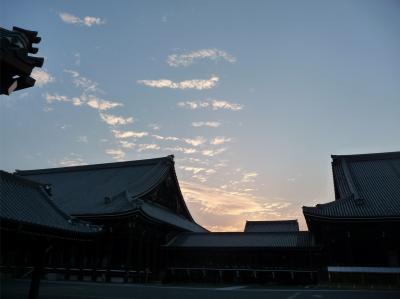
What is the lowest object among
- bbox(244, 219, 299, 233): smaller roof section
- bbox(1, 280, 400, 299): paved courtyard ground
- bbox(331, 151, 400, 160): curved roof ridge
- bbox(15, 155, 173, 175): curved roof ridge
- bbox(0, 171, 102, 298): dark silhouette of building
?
bbox(1, 280, 400, 299): paved courtyard ground

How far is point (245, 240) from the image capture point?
3094 centimetres

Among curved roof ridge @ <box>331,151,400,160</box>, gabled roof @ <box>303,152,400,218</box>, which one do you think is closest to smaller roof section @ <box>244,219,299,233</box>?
curved roof ridge @ <box>331,151,400,160</box>

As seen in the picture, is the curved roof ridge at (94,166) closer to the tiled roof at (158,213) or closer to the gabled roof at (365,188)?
the tiled roof at (158,213)

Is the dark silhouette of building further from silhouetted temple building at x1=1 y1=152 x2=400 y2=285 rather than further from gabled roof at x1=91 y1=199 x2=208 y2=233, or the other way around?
gabled roof at x1=91 y1=199 x2=208 y2=233

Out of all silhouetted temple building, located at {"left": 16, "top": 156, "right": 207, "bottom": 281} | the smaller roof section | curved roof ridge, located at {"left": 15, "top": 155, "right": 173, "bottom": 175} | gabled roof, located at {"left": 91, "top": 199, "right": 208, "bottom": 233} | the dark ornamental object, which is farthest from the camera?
the smaller roof section

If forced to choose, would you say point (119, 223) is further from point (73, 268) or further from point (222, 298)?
point (222, 298)

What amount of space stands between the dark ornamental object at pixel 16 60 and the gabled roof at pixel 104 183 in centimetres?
2124

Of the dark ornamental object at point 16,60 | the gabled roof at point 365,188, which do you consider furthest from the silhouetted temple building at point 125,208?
the dark ornamental object at point 16,60

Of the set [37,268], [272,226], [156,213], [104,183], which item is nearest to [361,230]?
[156,213]

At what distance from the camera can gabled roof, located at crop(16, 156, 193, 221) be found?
32062mm

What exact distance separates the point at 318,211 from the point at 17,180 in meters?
20.1

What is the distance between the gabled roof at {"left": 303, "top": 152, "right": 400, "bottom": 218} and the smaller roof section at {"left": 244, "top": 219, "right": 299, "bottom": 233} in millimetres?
19014

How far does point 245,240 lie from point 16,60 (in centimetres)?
2679

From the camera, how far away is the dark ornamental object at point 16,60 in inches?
297
